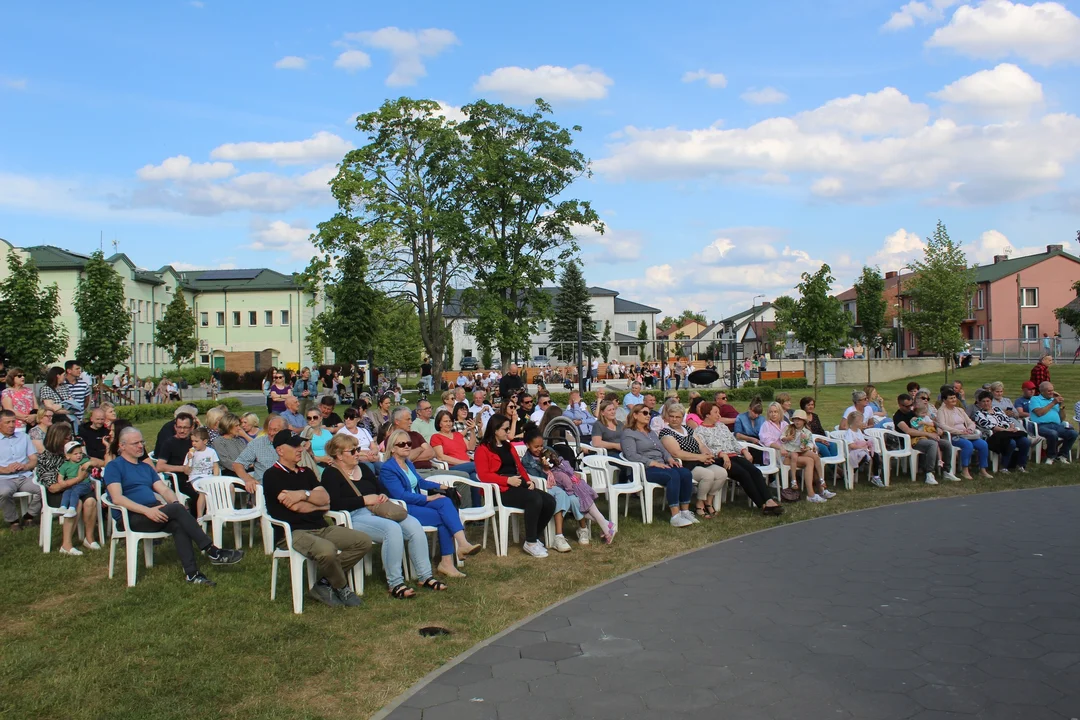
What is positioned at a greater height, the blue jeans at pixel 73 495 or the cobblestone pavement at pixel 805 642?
the blue jeans at pixel 73 495

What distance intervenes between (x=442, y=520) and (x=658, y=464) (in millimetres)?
3234

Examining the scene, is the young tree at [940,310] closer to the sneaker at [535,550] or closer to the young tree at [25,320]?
the sneaker at [535,550]

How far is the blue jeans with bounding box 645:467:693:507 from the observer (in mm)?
9672

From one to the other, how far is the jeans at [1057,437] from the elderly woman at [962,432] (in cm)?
159

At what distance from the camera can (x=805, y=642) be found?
17.6 ft

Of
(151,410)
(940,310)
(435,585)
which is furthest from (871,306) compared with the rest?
(435,585)

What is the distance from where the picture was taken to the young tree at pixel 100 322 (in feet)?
99.8

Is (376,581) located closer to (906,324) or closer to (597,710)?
(597,710)

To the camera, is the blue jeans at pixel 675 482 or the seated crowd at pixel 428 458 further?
the blue jeans at pixel 675 482

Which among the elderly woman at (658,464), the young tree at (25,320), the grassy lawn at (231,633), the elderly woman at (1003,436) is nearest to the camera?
the grassy lawn at (231,633)

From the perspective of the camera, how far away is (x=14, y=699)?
465cm

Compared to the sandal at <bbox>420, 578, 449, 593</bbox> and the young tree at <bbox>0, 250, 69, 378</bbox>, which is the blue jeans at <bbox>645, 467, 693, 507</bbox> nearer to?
the sandal at <bbox>420, 578, 449, 593</bbox>

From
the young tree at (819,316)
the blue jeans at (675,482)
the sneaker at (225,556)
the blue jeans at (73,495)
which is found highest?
the young tree at (819,316)

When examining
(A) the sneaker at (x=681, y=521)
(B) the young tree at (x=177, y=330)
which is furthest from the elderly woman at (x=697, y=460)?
(B) the young tree at (x=177, y=330)
